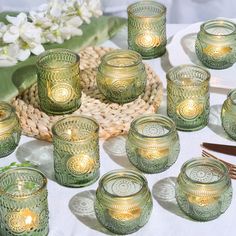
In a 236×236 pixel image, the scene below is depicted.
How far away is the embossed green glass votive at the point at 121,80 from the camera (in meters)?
1.40

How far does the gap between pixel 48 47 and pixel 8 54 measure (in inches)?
4.2

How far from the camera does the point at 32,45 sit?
151 cm

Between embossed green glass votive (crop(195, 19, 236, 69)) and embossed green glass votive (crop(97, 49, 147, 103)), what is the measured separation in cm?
16

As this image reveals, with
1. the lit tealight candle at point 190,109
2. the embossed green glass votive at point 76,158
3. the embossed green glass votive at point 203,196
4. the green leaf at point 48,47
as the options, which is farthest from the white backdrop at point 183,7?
the embossed green glass votive at point 203,196

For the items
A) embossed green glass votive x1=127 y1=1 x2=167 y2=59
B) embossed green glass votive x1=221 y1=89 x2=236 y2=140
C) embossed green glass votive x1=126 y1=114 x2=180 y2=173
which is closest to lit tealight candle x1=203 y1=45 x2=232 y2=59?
embossed green glass votive x1=127 y1=1 x2=167 y2=59

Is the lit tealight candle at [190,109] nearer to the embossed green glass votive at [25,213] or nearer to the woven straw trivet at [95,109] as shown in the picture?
the woven straw trivet at [95,109]

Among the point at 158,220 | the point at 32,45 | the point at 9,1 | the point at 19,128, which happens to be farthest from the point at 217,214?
the point at 9,1

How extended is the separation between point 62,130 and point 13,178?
0.16 metres

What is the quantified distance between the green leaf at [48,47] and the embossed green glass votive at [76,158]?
0.25 m

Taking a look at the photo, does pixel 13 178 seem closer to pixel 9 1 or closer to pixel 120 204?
pixel 120 204

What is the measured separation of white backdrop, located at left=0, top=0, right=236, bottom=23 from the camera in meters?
2.09

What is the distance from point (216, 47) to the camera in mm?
1512

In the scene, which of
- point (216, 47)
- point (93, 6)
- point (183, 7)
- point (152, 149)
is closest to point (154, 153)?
point (152, 149)

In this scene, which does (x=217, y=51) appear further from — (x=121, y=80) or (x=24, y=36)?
(x=24, y=36)
